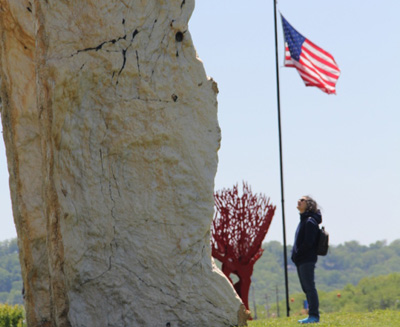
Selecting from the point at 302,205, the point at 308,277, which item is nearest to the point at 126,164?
the point at 302,205

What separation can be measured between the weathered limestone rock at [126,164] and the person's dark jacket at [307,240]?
133 cm

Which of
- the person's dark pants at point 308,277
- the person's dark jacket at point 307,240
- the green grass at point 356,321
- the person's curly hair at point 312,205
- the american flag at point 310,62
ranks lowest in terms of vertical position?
the green grass at point 356,321

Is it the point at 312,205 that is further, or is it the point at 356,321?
the point at 356,321

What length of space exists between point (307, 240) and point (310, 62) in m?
6.55

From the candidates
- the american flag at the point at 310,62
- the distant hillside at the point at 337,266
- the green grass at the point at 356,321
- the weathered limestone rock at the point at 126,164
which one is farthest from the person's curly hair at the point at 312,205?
the distant hillside at the point at 337,266

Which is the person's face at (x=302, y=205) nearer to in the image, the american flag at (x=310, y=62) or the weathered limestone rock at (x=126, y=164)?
the weathered limestone rock at (x=126, y=164)

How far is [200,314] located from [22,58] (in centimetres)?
350

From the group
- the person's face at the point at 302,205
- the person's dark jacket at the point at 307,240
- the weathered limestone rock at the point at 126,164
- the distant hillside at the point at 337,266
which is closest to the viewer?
the weathered limestone rock at the point at 126,164

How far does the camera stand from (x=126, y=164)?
7.77 meters

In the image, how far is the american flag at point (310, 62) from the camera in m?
14.6

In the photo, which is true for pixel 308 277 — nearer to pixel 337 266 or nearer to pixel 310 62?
pixel 310 62

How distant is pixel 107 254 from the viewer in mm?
7723

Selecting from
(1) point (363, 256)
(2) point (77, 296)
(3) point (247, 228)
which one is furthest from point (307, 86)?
(1) point (363, 256)

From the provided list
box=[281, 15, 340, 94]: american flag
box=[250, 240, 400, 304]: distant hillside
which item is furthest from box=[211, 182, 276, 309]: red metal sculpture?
box=[250, 240, 400, 304]: distant hillside
